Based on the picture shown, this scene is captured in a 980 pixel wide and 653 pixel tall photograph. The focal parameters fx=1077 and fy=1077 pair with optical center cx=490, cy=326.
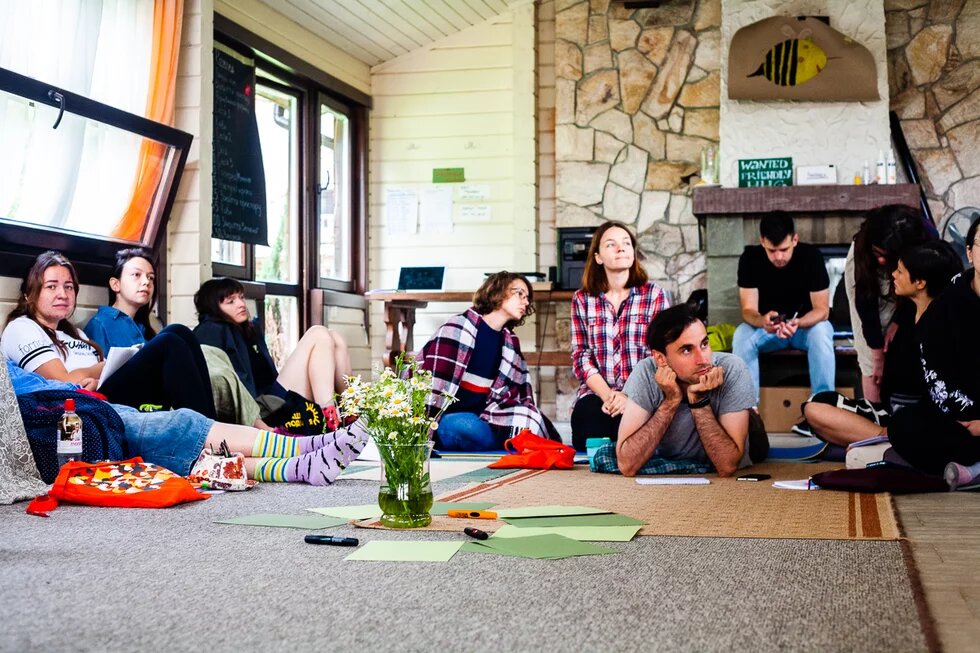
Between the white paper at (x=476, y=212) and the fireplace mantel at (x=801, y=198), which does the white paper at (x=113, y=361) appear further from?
the white paper at (x=476, y=212)

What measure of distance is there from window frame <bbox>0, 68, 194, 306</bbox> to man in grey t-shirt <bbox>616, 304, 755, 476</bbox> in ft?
7.66

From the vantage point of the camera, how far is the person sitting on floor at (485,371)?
4.73 metres

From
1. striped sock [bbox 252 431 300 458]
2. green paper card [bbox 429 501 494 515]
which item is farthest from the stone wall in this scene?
green paper card [bbox 429 501 494 515]

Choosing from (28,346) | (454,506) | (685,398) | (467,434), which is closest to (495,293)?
(467,434)

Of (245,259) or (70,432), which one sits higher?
(245,259)

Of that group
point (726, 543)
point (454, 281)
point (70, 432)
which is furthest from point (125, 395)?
point (454, 281)

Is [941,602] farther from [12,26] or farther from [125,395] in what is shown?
[12,26]

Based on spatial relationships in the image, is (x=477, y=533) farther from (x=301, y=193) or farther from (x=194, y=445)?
(x=301, y=193)

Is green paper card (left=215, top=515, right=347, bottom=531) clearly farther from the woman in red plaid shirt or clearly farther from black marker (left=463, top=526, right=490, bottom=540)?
the woman in red plaid shirt

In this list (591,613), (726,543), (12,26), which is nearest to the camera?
(591,613)

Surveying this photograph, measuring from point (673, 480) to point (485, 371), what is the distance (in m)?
1.53

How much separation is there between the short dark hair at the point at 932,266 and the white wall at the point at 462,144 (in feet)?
13.0

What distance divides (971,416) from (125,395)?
8.98 ft

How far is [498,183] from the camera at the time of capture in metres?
7.44
